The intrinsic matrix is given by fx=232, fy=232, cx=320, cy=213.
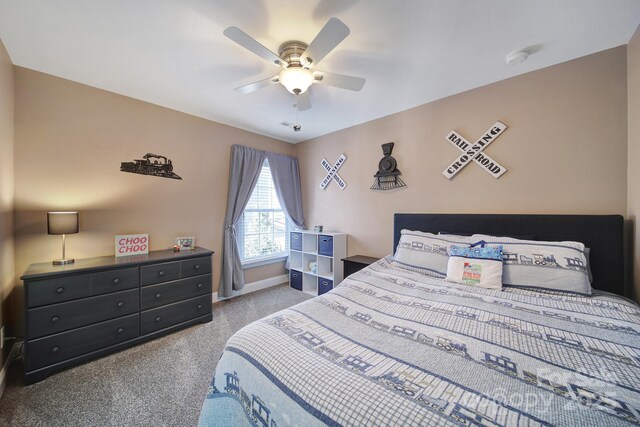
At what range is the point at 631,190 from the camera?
A: 1.73m

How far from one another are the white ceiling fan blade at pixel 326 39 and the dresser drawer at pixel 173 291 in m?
2.40

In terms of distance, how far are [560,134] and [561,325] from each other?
66.6 inches

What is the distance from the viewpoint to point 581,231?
6.13 feet

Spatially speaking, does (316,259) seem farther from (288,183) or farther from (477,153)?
(477,153)

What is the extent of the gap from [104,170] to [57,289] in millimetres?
1202

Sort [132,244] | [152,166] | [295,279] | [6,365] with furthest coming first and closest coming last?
[295,279]
[152,166]
[132,244]
[6,365]

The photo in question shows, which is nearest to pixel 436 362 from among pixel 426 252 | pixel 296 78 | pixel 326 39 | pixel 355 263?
pixel 426 252

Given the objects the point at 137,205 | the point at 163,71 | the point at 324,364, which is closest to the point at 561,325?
the point at 324,364

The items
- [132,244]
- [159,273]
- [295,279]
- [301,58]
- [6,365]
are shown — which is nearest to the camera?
[301,58]

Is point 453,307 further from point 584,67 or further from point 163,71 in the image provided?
point 163,71

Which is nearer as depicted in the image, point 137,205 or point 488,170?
point 488,170

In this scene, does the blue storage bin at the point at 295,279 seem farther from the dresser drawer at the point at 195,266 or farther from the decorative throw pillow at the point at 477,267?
the decorative throw pillow at the point at 477,267

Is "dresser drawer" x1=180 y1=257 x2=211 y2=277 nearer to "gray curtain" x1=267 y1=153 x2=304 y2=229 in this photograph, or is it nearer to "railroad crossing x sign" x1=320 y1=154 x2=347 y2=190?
"gray curtain" x1=267 y1=153 x2=304 y2=229

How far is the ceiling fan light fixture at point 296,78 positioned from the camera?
1647 millimetres
